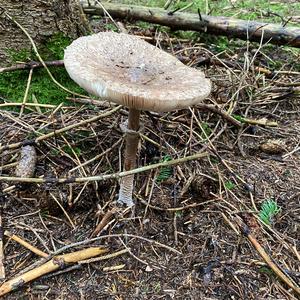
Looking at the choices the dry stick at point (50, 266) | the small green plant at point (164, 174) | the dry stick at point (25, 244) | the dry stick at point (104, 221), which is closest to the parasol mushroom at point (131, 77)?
the dry stick at point (104, 221)

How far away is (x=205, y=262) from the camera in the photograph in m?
2.02

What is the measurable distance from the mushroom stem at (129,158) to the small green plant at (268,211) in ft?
2.42

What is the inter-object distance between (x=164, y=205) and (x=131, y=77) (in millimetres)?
743

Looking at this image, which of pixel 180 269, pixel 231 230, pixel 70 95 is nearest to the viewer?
pixel 180 269

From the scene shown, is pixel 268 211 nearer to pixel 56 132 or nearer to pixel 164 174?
pixel 164 174

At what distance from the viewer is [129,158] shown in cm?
218

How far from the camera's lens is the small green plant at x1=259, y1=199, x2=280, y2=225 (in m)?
2.25

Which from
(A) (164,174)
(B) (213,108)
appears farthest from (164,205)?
(B) (213,108)

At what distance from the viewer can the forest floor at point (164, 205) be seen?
1947mm

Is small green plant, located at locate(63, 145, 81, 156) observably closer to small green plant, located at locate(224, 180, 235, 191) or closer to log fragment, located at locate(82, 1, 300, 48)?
small green plant, located at locate(224, 180, 235, 191)

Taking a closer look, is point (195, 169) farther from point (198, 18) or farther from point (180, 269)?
point (198, 18)

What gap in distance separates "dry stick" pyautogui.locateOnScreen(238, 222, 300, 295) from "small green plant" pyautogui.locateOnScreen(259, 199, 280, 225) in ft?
0.50

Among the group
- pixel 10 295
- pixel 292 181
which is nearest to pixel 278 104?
pixel 292 181

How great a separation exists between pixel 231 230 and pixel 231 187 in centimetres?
32
